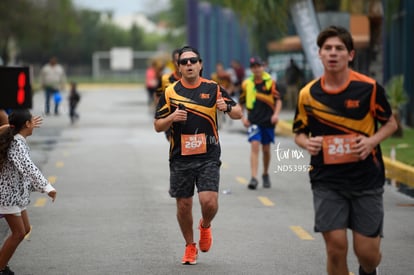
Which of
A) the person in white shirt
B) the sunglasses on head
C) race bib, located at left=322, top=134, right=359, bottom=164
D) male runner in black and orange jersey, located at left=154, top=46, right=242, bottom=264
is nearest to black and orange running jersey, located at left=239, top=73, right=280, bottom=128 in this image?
male runner in black and orange jersey, located at left=154, top=46, right=242, bottom=264

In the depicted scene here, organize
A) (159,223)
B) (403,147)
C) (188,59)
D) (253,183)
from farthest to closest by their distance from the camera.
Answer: (403,147) < (253,183) < (159,223) < (188,59)

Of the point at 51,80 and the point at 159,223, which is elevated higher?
the point at 159,223

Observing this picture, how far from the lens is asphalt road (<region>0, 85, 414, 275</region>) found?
378 inches

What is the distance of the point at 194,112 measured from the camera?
9320mm

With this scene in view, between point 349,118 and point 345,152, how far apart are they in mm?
A: 223

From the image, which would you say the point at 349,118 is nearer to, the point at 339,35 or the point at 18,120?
the point at 339,35

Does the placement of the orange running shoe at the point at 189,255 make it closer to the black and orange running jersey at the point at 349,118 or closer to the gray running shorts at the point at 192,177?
the gray running shorts at the point at 192,177

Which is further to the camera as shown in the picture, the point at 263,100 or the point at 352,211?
the point at 263,100

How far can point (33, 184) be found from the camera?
Result: 8.67 meters

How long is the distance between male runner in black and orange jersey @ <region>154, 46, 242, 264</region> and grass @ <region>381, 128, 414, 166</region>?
8146mm

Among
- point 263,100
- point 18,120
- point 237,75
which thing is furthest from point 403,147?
point 237,75

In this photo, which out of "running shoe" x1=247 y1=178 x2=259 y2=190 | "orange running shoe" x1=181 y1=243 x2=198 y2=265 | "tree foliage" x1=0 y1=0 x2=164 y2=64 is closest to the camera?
"orange running shoe" x1=181 y1=243 x2=198 y2=265

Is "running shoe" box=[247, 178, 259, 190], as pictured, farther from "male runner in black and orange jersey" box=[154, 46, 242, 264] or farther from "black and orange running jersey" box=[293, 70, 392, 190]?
"black and orange running jersey" box=[293, 70, 392, 190]

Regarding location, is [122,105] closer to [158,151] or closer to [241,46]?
[241,46]
